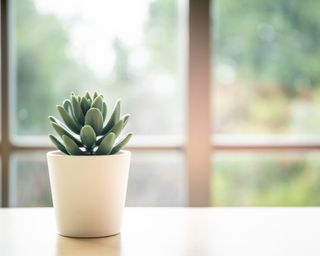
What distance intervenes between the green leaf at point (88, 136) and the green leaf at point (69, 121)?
3 cm

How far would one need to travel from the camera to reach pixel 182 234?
894mm

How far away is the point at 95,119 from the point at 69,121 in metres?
0.05

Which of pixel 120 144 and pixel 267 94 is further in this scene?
pixel 267 94

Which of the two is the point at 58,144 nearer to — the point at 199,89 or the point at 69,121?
the point at 69,121

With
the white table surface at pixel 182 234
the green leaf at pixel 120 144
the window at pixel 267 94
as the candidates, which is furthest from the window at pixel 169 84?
the green leaf at pixel 120 144

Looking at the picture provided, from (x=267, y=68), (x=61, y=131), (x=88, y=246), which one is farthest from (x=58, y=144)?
(x=267, y=68)

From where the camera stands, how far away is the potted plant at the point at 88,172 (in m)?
0.83

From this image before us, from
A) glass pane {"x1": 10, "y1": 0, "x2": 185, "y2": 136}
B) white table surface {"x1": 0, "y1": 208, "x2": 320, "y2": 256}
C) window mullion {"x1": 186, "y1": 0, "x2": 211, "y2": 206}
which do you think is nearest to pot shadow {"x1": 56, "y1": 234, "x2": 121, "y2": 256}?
white table surface {"x1": 0, "y1": 208, "x2": 320, "y2": 256}

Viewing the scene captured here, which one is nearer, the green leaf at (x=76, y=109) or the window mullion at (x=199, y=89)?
the green leaf at (x=76, y=109)

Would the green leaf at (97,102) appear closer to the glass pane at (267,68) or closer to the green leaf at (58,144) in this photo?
the green leaf at (58,144)

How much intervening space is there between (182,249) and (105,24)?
77.6 inches

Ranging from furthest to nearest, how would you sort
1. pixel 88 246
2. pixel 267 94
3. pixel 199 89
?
1. pixel 267 94
2. pixel 199 89
3. pixel 88 246

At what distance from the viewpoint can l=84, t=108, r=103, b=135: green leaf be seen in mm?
829

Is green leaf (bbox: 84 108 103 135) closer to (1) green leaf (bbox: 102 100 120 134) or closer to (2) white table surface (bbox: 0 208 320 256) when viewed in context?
(1) green leaf (bbox: 102 100 120 134)
